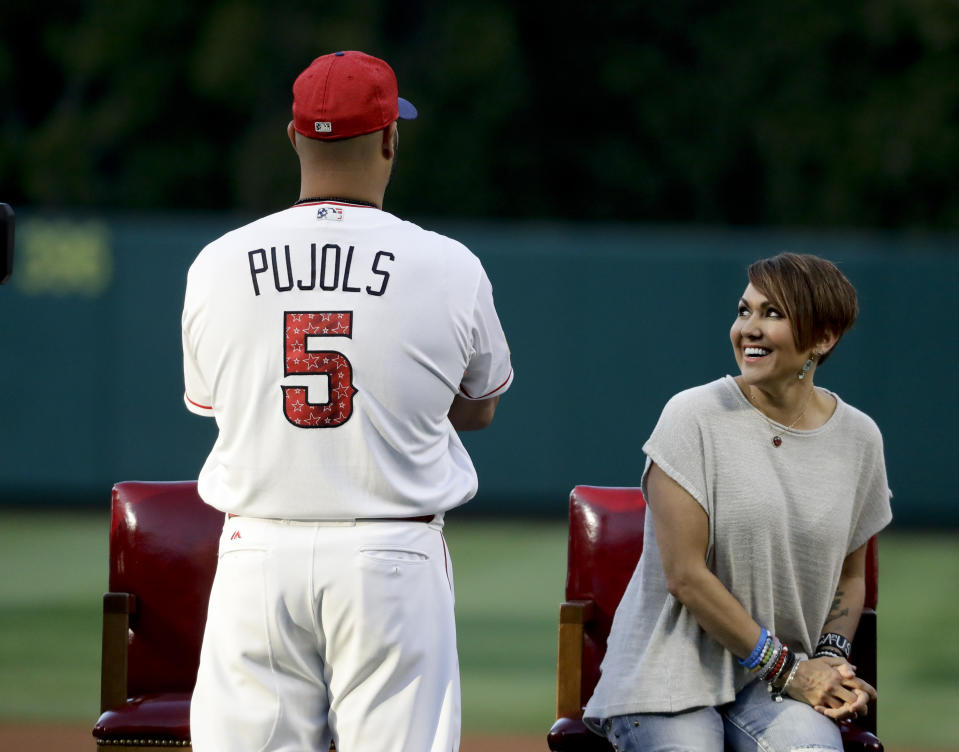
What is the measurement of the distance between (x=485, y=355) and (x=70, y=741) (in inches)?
151

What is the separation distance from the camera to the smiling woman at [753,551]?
3.46m

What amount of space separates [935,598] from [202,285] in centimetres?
825

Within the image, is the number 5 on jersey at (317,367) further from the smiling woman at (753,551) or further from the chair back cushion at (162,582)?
the chair back cushion at (162,582)

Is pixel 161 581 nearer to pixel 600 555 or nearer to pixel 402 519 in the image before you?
pixel 600 555

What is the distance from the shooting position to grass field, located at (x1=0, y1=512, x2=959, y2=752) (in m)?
6.95

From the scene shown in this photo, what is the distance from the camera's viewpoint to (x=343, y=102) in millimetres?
3062

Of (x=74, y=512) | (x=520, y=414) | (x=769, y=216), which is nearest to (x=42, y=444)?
(x=74, y=512)

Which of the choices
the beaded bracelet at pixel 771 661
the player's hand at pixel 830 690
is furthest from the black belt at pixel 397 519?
the player's hand at pixel 830 690

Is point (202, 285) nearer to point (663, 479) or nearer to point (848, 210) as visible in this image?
point (663, 479)

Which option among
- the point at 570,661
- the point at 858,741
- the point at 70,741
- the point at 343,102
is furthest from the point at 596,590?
the point at 70,741

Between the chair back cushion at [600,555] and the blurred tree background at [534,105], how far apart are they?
20.2 m

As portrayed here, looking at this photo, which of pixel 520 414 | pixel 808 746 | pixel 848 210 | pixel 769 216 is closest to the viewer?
pixel 808 746

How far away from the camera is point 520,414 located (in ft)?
45.5

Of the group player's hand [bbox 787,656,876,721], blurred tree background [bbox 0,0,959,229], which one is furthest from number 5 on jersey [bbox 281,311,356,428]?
blurred tree background [bbox 0,0,959,229]
